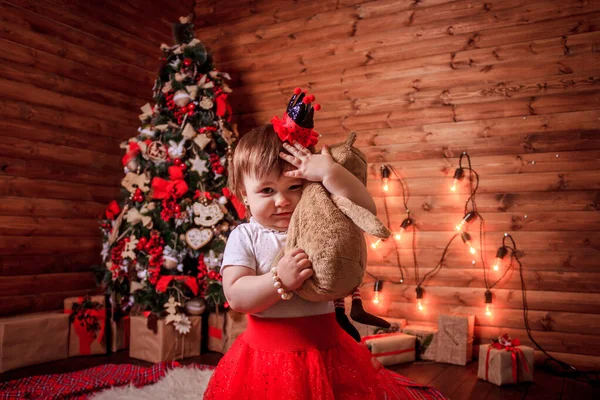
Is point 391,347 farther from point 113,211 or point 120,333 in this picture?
point 113,211

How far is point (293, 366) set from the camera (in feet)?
3.79

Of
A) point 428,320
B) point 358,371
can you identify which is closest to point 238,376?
point 358,371

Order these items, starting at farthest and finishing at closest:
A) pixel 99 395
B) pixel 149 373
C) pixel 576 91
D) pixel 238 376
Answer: pixel 576 91 < pixel 149 373 < pixel 99 395 < pixel 238 376

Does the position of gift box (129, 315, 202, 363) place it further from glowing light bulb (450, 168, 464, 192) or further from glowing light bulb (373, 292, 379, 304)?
glowing light bulb (450, 168, 464, 192)

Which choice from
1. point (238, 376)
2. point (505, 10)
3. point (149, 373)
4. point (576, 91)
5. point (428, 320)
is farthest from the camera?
point (428, 320)

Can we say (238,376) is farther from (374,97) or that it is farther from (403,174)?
(374,97)

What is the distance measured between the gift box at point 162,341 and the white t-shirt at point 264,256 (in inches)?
70.0

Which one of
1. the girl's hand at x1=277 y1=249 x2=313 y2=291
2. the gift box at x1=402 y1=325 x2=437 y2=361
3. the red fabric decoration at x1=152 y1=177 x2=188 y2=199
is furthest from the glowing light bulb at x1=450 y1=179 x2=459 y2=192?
the girl's hand at x1=277 y1=249 x2=313 y2=291

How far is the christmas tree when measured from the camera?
9.60 ft

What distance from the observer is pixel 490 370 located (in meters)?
2.52

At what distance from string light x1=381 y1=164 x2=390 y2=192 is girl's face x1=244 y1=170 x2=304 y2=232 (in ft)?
6.64

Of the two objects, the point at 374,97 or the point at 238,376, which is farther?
the point at 374,97

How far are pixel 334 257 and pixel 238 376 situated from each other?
1.34ft

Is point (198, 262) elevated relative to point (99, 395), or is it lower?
elevated
